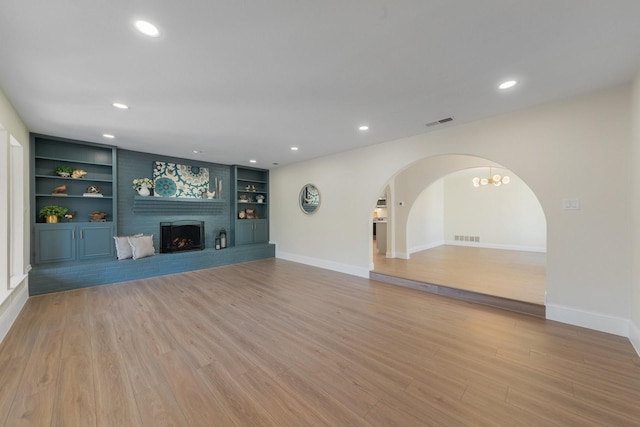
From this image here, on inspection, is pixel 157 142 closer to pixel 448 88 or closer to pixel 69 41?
pixel 69 41

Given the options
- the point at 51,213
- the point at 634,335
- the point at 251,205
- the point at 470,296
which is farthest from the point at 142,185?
the point at 634,335

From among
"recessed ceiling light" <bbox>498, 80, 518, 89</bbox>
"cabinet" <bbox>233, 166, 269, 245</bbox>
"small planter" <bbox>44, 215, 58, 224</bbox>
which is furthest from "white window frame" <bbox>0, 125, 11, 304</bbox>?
"recessed ceiling light" <bbox>498, 80, 518, 89</bbox>

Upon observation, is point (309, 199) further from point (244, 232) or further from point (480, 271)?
point (480, 271)

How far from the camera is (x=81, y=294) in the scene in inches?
151

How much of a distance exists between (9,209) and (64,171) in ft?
6.20

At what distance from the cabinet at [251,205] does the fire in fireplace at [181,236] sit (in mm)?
921

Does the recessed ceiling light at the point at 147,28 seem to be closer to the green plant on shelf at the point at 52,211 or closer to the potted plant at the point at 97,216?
the green plant on shelf at the point at 52,211

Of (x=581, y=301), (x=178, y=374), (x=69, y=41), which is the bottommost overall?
(x=178, y=374)

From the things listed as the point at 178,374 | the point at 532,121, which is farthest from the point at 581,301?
the point at 178,374

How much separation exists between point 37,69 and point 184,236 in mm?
4152

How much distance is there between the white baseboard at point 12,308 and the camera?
2.55m

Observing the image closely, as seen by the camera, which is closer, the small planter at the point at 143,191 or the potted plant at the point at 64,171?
the potted plant at the point at 64,171

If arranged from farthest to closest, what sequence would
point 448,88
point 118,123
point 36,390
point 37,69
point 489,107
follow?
point 118,123
point 489,107
point 448,88
point 37,69
point 36,390

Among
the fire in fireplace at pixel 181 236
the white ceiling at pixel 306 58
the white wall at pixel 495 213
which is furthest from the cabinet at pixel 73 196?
the white wall at pixel 495 213
